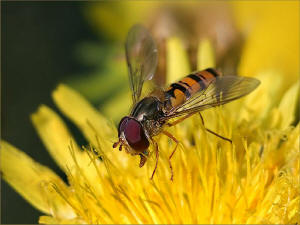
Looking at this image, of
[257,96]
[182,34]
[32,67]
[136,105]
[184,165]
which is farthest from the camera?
[32,67]

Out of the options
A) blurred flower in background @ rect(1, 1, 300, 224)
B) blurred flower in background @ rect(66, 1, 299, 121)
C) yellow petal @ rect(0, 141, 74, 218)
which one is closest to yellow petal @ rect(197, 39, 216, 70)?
blurred flower in background @ rect(1, 1, 300, 224)

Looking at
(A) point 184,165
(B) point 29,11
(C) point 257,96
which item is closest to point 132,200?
(A) point 184,165

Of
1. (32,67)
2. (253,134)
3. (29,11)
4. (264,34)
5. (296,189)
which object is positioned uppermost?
(29,11)

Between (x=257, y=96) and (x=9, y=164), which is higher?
(x=9, y=164)

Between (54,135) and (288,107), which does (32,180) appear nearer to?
(54,135)

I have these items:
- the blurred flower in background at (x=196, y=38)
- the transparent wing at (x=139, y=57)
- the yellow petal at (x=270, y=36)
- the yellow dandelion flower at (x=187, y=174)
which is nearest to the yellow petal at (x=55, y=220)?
the yellow dandelion flower at (x=187, y=174)

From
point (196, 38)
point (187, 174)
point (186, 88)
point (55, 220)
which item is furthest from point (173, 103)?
point (196, 38)

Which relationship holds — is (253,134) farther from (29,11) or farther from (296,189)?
(29,11)

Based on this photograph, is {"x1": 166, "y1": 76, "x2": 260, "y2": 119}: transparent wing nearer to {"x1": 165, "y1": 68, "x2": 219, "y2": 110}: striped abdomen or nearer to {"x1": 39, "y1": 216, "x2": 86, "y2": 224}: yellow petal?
{"x1": 165, "y1": 68, "x2": 219, "y2": 110}: striped abdomen
